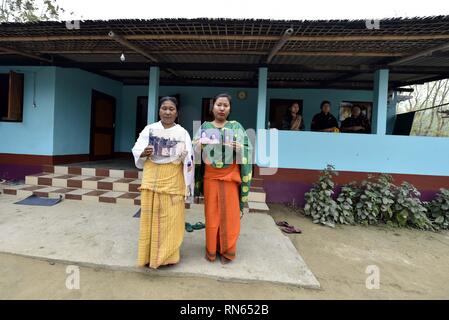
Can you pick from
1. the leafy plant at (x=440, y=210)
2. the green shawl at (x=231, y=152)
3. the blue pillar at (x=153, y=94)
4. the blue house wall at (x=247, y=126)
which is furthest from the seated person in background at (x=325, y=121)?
the green shawl at (x=231, y=152)

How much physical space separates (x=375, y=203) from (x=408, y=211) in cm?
52

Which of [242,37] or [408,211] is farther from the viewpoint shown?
[408,211]

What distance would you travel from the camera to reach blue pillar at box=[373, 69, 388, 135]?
4.95 m

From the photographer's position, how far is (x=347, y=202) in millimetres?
4430

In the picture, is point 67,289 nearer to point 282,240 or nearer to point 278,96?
point 282,240

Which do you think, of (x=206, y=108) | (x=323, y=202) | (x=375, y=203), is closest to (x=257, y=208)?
(x=323, y=202)

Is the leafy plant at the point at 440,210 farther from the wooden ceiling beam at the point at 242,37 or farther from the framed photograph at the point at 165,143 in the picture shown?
the framed photograph at the point at 165,143

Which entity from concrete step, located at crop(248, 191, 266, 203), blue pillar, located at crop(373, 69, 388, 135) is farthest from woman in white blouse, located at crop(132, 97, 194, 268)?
blue pillar, located at crop(373, 69, 388, 135)

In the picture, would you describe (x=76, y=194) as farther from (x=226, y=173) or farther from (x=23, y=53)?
(x=226, y=173)

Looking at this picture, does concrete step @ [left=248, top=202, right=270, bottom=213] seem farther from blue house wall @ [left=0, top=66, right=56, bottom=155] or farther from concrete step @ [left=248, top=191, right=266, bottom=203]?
blue house wall @ [left=0, top=66, right=56, bottom=155]

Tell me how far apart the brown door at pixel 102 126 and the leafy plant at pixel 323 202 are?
5.26 meters

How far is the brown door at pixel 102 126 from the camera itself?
6.77 meters

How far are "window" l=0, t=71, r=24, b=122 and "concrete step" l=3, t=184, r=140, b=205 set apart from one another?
1514 millimetres

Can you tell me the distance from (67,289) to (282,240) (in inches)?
87.8
